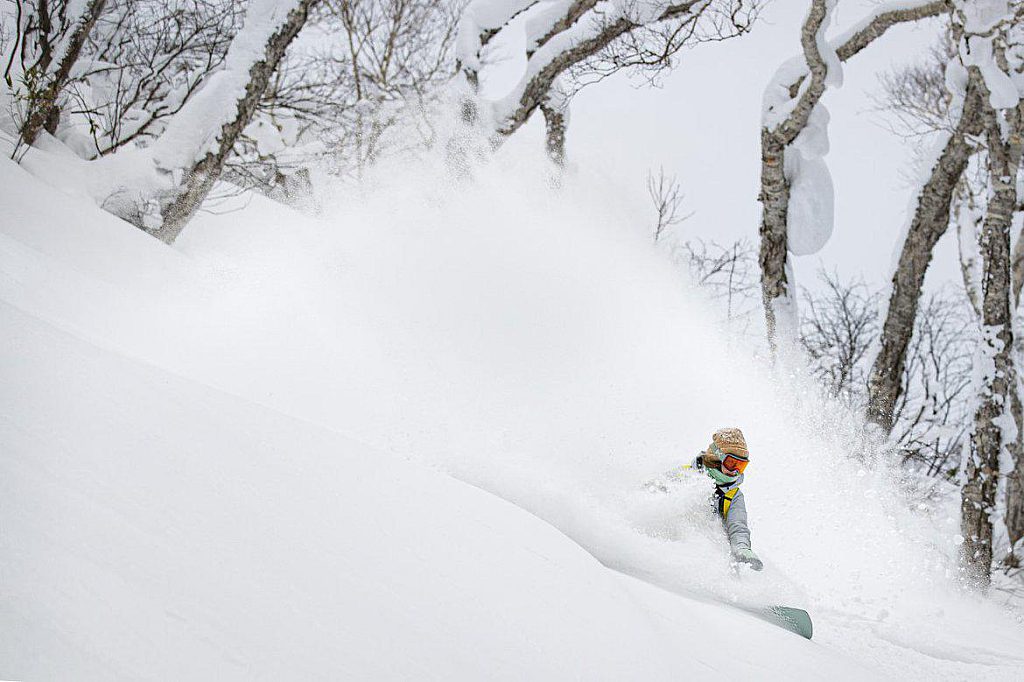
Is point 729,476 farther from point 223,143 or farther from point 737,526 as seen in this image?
point 223,143

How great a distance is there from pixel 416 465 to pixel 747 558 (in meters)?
2.43

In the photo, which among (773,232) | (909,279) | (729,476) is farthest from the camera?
(909,279)

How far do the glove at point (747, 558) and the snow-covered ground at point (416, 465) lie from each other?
12 centimetres

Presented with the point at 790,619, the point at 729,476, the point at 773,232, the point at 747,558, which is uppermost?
the point at 773,232

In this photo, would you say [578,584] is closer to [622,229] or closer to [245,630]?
[245,630]

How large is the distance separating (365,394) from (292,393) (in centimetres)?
76

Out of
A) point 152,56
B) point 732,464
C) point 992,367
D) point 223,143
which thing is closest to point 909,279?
point 992,367

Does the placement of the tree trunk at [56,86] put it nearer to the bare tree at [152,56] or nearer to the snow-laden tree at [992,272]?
the bare tree at [152,56]

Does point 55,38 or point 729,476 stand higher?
point 55,38

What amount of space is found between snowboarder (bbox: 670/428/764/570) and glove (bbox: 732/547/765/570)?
51 millimetres

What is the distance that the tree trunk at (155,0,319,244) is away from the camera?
674cm

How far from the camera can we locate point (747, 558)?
409 cm

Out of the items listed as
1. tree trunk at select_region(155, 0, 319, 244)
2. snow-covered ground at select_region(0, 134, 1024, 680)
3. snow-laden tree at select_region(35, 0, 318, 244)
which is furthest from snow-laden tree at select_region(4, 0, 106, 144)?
snow-covered ground at select_region(0, 134, 1024, 680)

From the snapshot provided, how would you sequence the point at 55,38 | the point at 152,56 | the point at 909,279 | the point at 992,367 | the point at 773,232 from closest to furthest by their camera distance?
the point at 992,367 → the point at 55,38 → the point at 773,232 → the point at 909,279 → the point at 152,56
